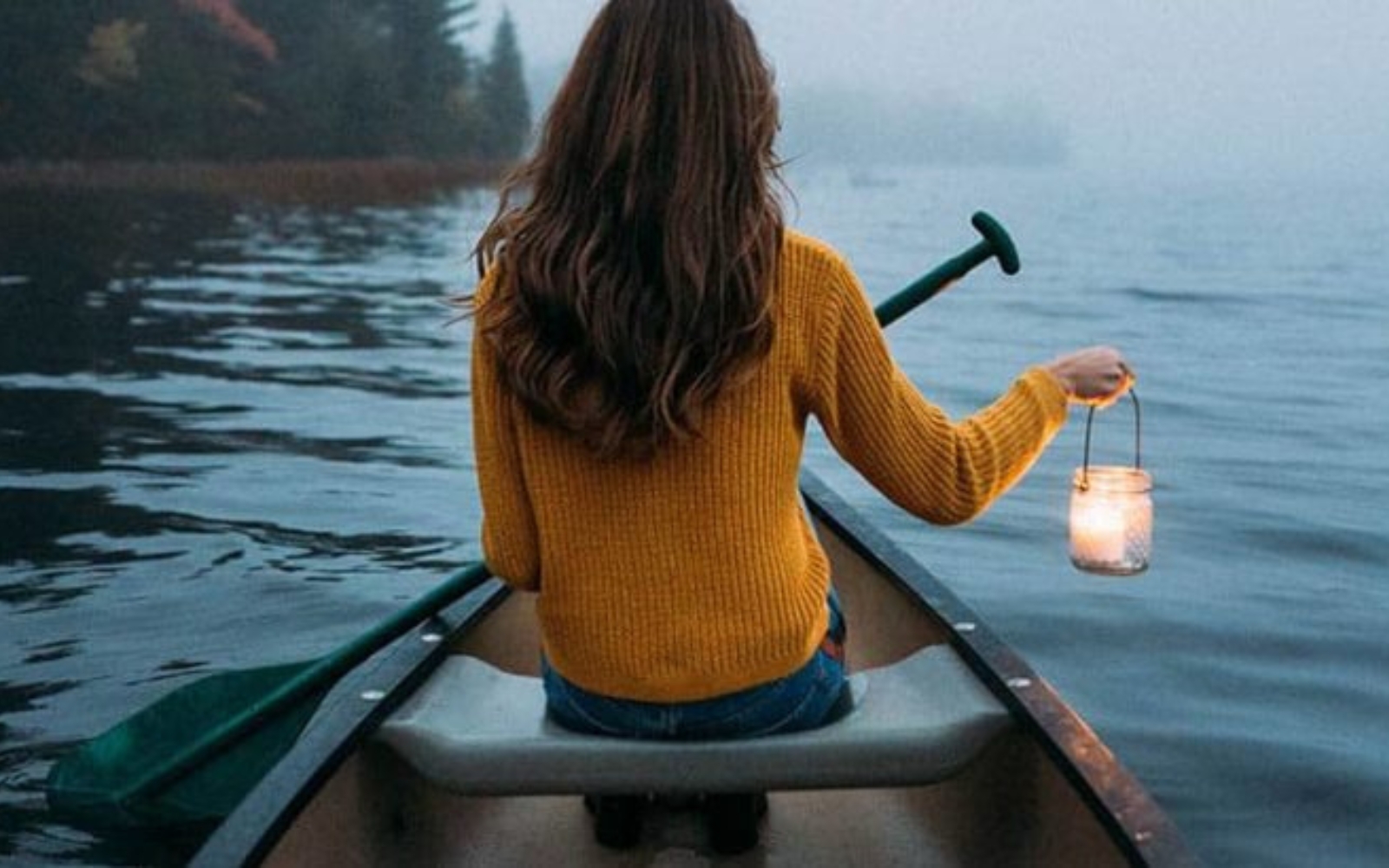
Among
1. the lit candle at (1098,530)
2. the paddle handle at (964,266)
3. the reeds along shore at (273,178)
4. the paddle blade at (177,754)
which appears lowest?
the reeds along shore at (273,178)

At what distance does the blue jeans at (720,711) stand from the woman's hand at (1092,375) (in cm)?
48

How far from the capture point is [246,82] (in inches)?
2130

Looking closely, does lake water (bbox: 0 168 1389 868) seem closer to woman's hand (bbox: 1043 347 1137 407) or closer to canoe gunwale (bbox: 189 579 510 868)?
canoe gunwale (bbox: 189 579 510 868)

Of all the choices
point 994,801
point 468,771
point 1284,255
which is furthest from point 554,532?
point 1284,255

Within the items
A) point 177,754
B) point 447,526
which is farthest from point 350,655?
point 447,526

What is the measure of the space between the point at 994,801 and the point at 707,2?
1.31 meters

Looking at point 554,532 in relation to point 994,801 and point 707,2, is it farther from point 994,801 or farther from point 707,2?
point 994,801

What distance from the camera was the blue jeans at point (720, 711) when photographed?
2178mm

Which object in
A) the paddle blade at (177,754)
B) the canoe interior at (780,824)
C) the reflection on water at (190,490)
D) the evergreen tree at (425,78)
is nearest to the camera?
the canoe interior at (780,824)

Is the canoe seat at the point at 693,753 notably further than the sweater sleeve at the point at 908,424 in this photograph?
Yes

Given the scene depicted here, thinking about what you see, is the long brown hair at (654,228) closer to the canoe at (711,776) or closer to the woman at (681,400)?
A: the woman at (681,400)

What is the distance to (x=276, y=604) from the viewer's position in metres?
5.84

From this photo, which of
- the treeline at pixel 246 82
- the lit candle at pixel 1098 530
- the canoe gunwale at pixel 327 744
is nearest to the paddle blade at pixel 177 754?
the canoe gunwale at pixel 327 744

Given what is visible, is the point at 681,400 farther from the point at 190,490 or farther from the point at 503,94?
the point at 503,94
